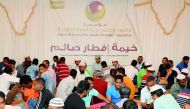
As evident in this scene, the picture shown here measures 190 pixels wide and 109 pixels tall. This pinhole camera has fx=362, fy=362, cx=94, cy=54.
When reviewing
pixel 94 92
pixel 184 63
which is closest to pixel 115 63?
pixel 184 63

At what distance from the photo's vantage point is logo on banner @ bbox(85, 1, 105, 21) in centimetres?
1144

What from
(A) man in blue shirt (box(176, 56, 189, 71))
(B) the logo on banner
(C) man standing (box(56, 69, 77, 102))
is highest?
(B) the logo on banner

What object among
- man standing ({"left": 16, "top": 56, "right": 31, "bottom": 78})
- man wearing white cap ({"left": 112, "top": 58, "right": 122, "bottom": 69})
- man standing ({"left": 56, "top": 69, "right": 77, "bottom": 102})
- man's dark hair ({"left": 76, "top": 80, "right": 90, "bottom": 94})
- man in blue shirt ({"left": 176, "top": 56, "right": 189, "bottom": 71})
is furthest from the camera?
man in blue shirt ({"left": 176, "top": 56, "right": 189, "bottom": 71})

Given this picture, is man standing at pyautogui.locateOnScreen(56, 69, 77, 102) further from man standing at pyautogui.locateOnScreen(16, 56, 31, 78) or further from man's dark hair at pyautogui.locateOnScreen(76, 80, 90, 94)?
man standing at pyautogui.locateOnScreen(16, 56, 31, 78)

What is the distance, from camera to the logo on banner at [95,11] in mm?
11438

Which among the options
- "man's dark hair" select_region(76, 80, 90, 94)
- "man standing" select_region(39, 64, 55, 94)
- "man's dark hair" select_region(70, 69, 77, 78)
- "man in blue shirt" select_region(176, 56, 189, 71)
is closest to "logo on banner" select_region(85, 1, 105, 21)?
"man in blue shirt" select_region(176, 56, 189, 71)

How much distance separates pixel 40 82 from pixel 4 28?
6.29 m

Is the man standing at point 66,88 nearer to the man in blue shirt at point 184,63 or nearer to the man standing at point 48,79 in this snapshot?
the man standing at point 48,79

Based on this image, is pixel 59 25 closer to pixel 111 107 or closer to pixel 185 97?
pixel 185 97

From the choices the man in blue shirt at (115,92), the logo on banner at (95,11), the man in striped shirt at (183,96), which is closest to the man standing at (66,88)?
the man in blue shirt at (115,92)

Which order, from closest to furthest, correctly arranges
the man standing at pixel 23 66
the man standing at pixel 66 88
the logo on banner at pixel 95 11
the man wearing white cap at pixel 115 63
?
the man standing at pixel 66 88
the man standing at pixel 23 66
the man wearing white cap at pixel 115 63
the logo on banner at pixel 95 11

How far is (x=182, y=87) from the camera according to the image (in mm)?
6156

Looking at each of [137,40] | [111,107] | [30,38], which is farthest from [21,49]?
[111,107]

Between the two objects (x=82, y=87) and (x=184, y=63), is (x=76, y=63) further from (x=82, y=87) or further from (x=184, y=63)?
(x=82, y=87)
